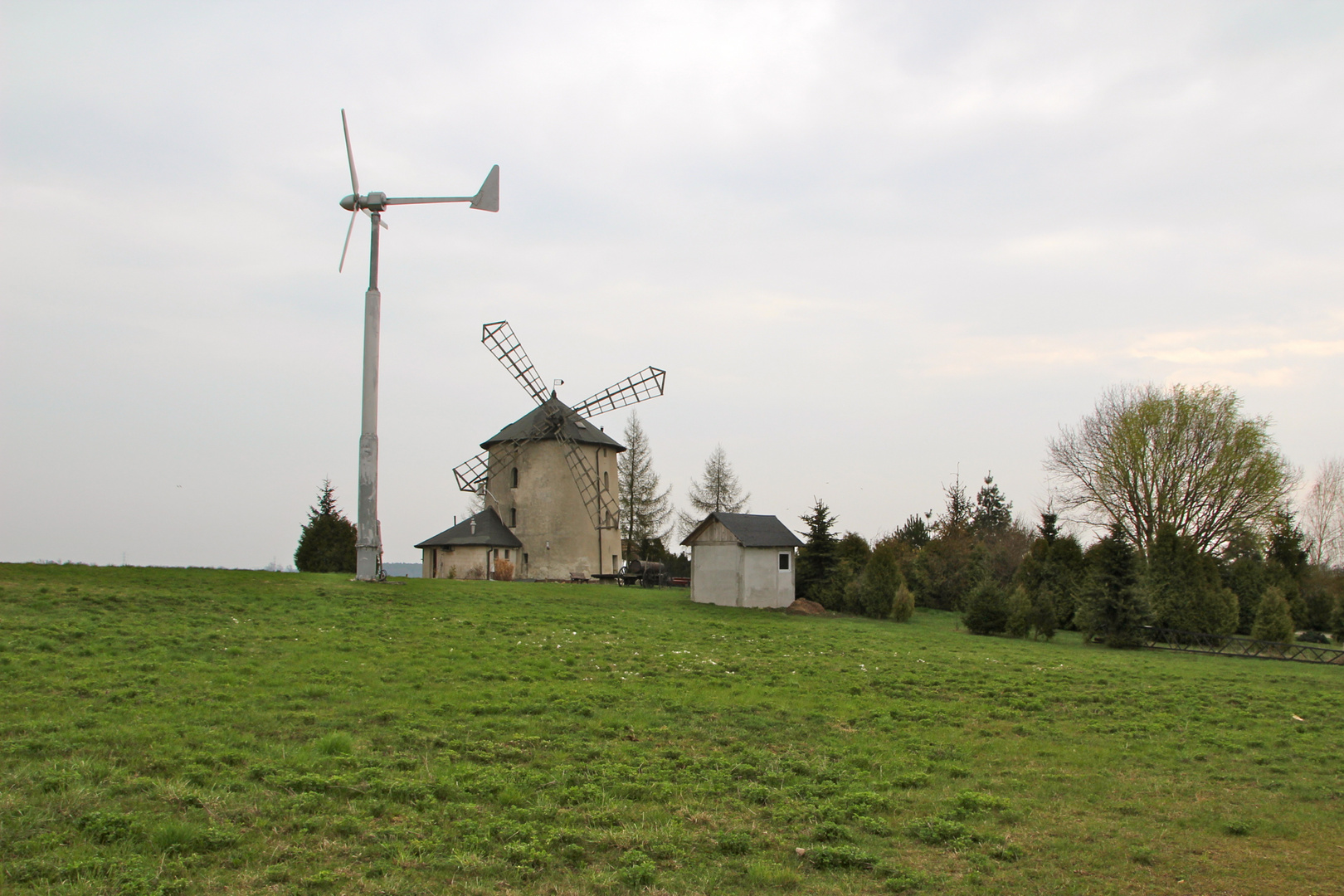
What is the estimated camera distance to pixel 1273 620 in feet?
104

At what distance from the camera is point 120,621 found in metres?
17.1

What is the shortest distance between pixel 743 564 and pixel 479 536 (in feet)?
49.6

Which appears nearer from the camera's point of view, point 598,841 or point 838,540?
point 598,841

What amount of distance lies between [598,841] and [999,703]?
10155mm

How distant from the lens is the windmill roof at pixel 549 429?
4878cm

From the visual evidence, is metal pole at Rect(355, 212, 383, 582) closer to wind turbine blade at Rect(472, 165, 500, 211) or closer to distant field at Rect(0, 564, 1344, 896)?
wind turbine blade at Rect(472, 165, 500, 211)

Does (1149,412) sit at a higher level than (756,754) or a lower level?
higher

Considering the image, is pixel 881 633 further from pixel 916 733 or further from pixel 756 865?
pixel 756 865

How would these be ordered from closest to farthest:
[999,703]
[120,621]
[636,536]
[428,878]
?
[428,878] < [999,703] < [120,621] < [636,536]

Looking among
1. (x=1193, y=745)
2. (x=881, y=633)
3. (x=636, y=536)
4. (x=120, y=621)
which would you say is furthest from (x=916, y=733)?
(x=636, y=536)

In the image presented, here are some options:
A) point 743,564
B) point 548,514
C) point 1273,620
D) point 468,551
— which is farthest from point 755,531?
point 1273,620

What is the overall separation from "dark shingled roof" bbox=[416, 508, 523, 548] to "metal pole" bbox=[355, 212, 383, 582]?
609 inches

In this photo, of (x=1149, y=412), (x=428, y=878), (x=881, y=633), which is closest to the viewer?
(x=428, y=878)

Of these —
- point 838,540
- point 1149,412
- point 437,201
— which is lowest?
point 838,540
